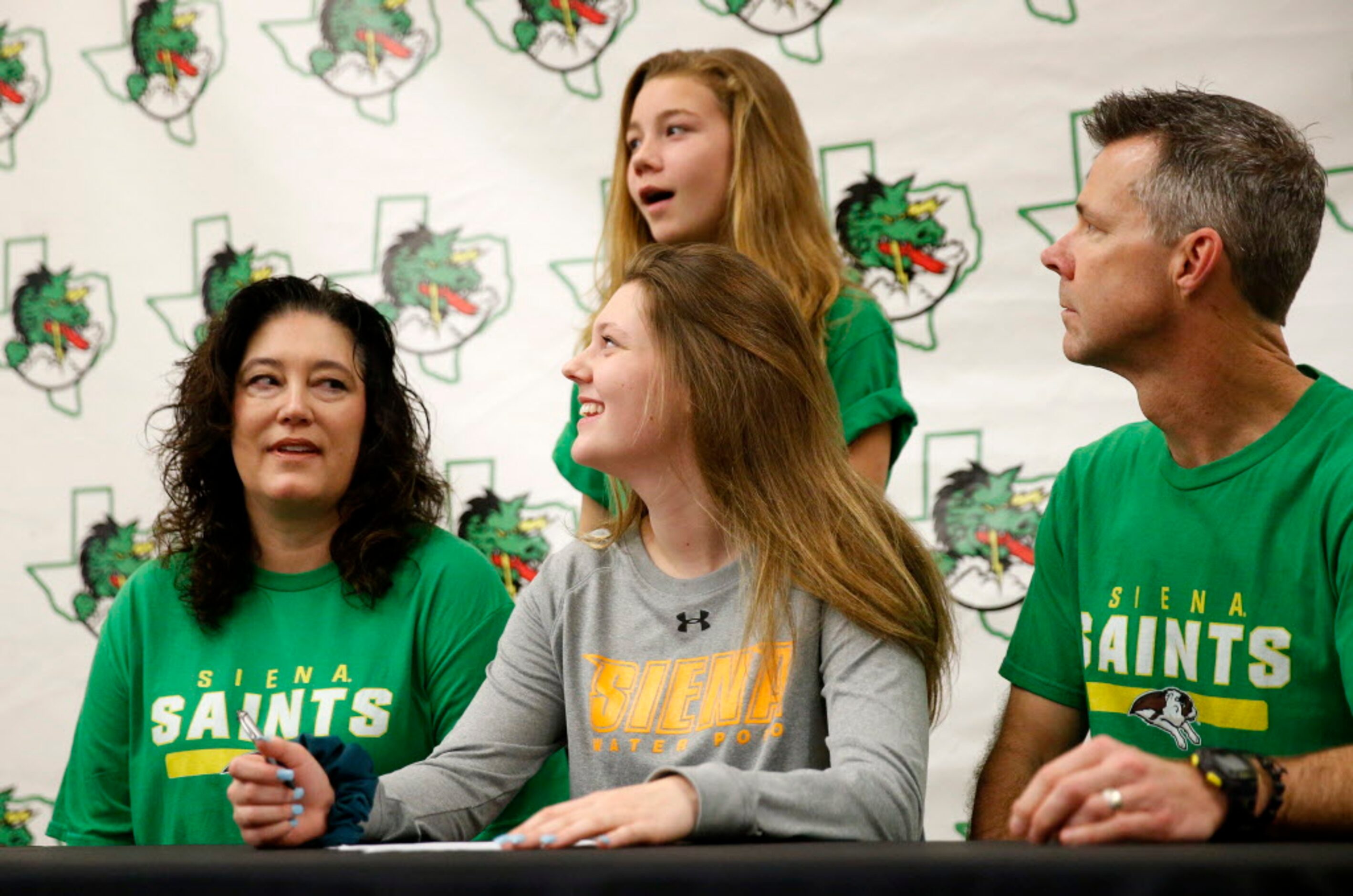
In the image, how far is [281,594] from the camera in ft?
5.91

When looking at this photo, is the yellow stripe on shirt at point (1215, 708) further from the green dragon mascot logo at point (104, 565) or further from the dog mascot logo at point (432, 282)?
the green dragon mascot logo at point (104, 565)

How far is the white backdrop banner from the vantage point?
84.0 inches

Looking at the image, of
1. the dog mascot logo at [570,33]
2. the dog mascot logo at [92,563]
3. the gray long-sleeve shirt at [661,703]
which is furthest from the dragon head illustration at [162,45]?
the gray long-sleeve shirt at [661,703]

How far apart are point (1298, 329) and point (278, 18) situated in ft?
5.61

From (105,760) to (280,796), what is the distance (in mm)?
723

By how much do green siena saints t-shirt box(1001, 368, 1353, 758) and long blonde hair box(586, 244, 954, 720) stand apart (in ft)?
0.59

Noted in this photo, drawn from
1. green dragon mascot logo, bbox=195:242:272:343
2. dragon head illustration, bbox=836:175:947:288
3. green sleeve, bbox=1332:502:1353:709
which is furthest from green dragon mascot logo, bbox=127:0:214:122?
green sleeve, bbox=1332:502:1353:709

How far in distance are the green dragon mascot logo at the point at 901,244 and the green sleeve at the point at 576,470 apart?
49 centimetres

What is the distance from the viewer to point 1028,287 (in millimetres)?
2148

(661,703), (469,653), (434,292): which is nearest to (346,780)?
(661,703)

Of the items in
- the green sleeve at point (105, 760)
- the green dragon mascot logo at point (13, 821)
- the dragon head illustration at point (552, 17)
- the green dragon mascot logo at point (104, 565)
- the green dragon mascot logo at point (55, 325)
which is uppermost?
the dragon head illustration at point (552, 17)

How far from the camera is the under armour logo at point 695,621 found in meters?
1.41

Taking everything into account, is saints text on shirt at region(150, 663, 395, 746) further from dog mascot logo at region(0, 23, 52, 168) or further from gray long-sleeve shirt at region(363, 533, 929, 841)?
dog mascot logo at region(0, 23, 52, 168)

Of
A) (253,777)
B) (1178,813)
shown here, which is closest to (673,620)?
(253,777)
